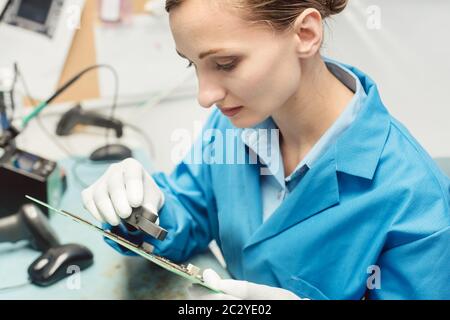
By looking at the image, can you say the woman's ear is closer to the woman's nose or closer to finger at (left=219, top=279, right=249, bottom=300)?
the woman's nose

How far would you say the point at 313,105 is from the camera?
2.40ft

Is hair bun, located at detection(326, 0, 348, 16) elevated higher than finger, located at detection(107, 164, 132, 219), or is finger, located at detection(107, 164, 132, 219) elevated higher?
hair bun, located at detection(326, 0, 348, 16)

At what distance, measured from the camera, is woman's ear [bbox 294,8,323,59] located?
607 mm

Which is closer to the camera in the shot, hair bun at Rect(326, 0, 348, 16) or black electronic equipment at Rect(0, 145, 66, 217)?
hair bun at Rect(326, 0, 348, 16)

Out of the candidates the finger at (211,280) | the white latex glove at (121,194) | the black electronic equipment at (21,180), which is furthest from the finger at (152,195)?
the black electronic equipment at (21,180)

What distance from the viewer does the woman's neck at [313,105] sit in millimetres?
711

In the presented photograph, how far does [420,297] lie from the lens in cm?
63

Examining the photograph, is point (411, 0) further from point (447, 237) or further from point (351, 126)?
point (447, 237)

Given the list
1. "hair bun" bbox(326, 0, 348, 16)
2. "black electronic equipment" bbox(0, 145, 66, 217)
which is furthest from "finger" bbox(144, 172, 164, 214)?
"hair bun" bbox(326, 0, 348, 16)

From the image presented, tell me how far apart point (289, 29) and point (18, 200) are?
59 cm

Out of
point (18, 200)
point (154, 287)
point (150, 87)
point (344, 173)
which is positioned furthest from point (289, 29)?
point (150, 87)

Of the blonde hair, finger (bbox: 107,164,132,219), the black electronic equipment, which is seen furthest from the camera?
the black electronic equipment

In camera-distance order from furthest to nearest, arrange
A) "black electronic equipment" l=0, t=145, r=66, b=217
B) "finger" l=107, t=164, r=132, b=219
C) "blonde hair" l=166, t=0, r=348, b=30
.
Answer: "black electronic equipment" l=0, t=145, r=66, b=217 → "finger" l=107, t=164, r=132, b=219 → "blonde hair" l=166, t=0, r=348, b=30

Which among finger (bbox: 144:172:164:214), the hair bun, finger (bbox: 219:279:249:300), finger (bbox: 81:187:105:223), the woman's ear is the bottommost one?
finger (bbox: 219:279:249:300)
